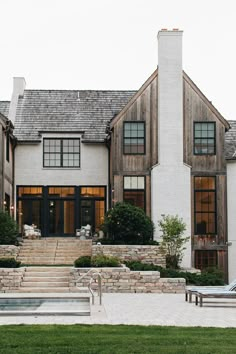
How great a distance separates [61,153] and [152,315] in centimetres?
2186

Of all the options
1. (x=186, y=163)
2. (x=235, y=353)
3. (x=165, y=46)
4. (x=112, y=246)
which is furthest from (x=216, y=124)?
(x=235, y=353)

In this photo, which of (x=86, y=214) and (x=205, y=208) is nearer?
(x=205, y=208)

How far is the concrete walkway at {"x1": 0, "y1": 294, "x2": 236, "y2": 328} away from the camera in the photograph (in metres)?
15.3

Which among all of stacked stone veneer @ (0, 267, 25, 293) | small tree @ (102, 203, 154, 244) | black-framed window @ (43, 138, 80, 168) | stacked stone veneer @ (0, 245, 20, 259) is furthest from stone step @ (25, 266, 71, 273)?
black-framed window @ (43, 138, 80, 168)

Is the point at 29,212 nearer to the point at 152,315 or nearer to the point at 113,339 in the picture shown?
the point at 152,315

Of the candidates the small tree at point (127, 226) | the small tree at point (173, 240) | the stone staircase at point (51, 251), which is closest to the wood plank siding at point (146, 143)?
the small tree at point (173, 240)

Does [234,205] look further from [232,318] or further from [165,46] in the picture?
[232,318]

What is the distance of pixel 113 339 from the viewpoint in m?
12.2

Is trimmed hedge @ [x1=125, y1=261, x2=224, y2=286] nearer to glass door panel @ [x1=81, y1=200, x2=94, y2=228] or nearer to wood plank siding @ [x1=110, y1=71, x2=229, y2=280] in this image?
wood plank siding @ [x1=110, y1=71, x2=229, y2=280]

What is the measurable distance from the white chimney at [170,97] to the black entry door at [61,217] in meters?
6.50

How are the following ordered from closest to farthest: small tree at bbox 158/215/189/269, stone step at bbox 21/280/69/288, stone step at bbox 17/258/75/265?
stone step at bbox 21/280/69/288
stone step at bbox 17/258/75/265
small tree at bbox 158/215/189/269

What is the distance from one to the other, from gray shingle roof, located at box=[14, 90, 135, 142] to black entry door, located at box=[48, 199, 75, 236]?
368 centimetres

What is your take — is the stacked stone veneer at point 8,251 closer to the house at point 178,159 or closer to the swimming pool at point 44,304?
the house at point 178,159

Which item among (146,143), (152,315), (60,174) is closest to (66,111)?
(60,174)
